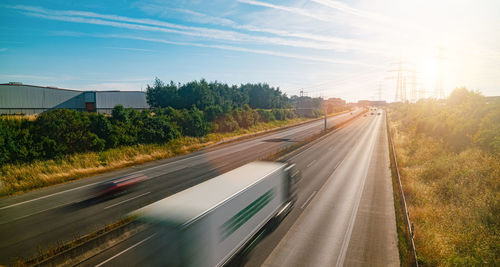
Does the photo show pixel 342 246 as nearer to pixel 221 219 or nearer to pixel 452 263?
pixel 452 263

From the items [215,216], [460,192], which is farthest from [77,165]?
[460,192]

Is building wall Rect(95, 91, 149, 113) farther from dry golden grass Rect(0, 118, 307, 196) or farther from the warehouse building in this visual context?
dry golden grass Rect(0, 118, 307, 196)

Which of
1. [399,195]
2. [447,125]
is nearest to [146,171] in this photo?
[399,195]

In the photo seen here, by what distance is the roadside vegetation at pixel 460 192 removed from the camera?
10.2 metres

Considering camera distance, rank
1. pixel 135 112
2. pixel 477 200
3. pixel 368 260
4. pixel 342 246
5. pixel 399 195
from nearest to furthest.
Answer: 1. pixel 368 260
2. pixel 342 246
3. pixel 477 200
4. pixel 399 195
5. pixel 135 112

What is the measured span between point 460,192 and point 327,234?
35.7 feet

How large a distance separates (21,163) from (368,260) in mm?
29080

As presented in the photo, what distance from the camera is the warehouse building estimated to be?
40281mm

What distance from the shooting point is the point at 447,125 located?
29969mm

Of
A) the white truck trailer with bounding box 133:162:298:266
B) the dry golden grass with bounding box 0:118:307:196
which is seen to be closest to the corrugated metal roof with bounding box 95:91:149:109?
the dry golden grass with bounding box 0:118:307:196

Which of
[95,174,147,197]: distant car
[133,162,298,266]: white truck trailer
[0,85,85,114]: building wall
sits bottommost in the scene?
[95,174,147,197]: distant car

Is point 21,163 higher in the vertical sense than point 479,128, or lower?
lower

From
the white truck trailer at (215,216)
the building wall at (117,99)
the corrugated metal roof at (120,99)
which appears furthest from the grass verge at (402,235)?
the corrugated metal roof at (120,99)

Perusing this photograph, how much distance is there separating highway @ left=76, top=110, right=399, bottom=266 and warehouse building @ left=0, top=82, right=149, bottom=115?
44.6 m
